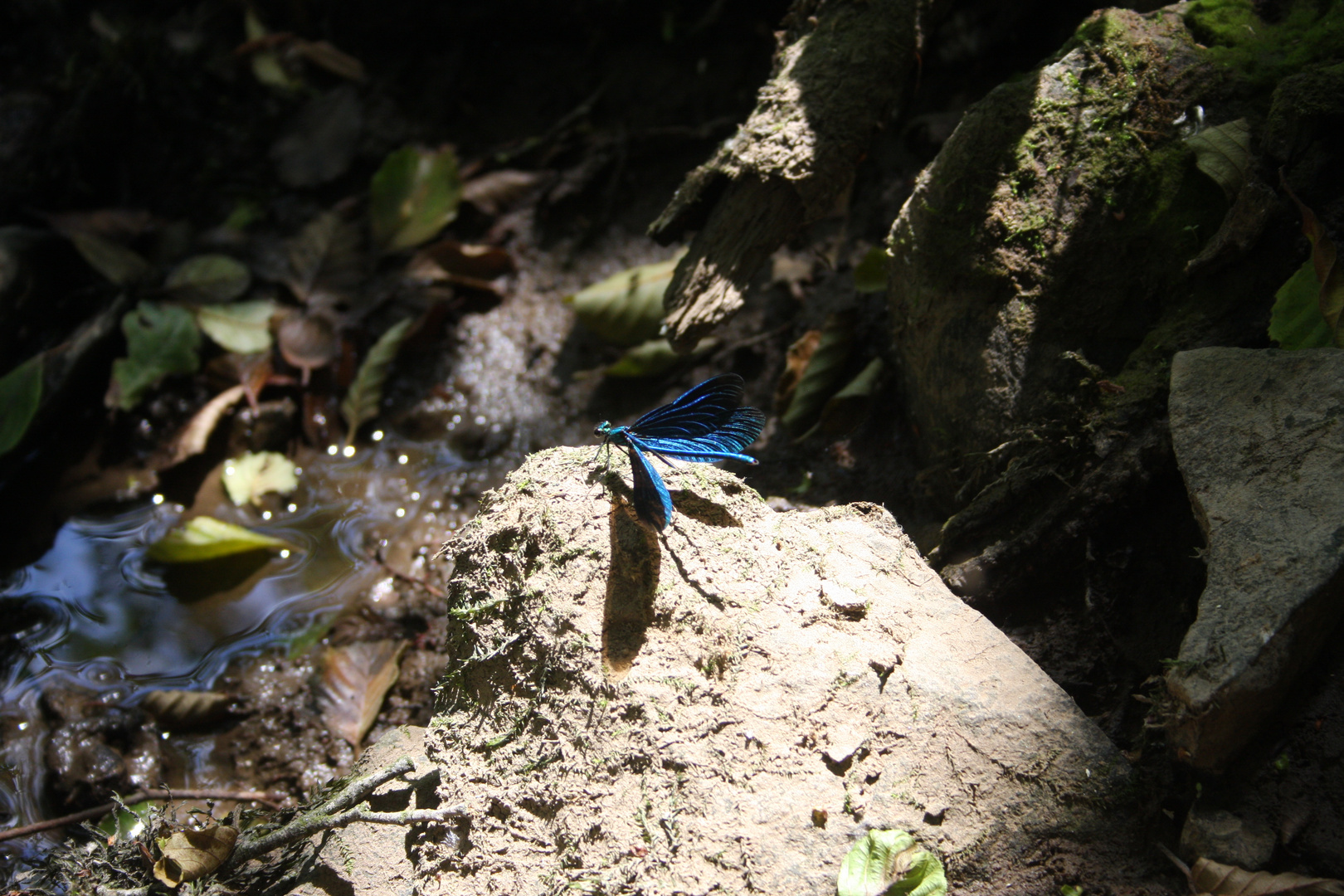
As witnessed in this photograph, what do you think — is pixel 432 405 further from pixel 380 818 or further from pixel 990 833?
pixel 990 833

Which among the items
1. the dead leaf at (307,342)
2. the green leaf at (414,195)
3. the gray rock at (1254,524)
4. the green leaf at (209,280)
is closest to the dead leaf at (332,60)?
the green leaf at (414,195)

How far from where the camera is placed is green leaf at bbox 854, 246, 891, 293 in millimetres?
2861

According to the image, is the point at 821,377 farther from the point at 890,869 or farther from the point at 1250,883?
the point at 1250,883

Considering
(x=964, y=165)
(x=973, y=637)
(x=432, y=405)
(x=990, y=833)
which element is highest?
(x=964, y=165)

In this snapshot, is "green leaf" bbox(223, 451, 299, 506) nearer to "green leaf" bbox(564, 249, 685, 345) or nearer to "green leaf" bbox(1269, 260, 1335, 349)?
"green leaf" bbox(564, 249, 685, 345)

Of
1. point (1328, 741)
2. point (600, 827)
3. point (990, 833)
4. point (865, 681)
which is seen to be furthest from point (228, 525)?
point (1328, 741)

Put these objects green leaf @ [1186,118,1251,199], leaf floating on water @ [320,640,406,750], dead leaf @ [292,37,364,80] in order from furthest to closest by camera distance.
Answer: dead leaf @ [292,37,364,80], leaf floating on water @ [320,640,406,750], green leaf @ [1186,118,1251,199]

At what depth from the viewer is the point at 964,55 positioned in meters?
3.27

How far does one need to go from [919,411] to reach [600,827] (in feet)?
5.04

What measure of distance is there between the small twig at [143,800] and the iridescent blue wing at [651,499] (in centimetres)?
150

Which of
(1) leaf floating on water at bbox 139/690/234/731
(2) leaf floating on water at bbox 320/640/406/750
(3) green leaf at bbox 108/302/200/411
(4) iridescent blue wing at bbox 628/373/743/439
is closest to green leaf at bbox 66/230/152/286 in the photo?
(3) green leaf at bbox 108/302/200/411

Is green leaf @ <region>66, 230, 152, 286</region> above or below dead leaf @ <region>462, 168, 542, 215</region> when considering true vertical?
below

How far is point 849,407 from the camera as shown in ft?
9.12

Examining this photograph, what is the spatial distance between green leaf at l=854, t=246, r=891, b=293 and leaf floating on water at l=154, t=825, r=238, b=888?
249cm
